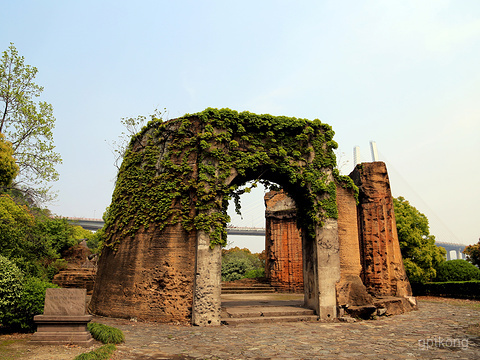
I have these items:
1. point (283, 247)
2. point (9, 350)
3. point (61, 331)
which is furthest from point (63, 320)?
point (283, 247)

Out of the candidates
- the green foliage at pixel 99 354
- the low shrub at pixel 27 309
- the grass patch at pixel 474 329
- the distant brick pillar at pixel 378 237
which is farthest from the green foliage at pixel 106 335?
the distant brick pillar at pixel 378 237

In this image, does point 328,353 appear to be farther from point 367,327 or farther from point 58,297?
point 58,297

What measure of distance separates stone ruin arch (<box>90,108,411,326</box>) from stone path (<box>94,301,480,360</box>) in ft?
2.90

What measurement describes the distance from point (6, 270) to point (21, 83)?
1114cm

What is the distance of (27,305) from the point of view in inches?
308

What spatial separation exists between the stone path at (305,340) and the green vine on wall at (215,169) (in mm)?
2796

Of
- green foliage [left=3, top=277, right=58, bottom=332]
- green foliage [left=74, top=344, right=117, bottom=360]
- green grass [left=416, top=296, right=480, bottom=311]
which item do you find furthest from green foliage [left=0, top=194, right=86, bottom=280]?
green grass [left=416, top=296, right=480, bottom=311]

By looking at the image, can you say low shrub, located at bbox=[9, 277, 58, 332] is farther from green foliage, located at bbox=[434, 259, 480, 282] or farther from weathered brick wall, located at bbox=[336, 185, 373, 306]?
green foliage, located at bbox=[434, 259, 480, 282]

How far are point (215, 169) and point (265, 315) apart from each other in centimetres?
474

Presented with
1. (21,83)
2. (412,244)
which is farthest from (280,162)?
(412,244)

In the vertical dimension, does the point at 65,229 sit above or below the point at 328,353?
above

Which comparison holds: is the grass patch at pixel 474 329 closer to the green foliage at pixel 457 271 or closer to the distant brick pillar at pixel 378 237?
the distant brick pillar at pixel 378 237

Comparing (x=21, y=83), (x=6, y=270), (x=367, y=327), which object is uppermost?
(x=21, y=83)

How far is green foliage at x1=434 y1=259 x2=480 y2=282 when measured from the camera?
21.2 m
